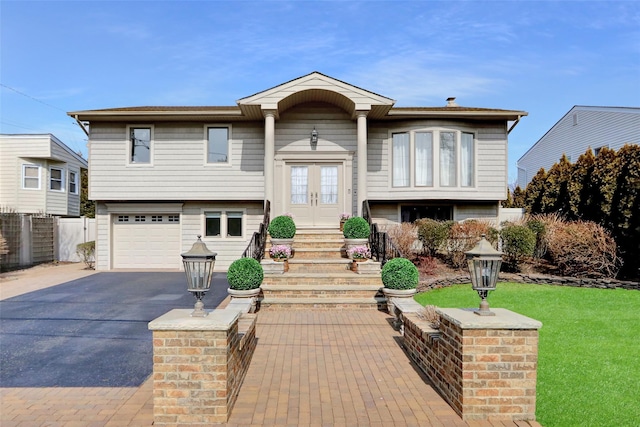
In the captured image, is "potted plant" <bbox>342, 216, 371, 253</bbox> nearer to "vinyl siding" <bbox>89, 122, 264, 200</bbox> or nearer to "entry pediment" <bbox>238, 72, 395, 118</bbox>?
"entry pediment" <bbox>238, 72, 395, 118</bbox>

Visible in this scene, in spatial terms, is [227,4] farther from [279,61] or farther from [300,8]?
[279,61]

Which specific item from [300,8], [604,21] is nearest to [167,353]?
[300,8]

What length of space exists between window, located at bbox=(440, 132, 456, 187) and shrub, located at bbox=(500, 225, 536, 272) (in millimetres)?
2625

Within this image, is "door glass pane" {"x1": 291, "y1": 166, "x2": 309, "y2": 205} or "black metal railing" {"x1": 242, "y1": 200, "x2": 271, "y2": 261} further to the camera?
"door glass pane" {"x1": 291, "y1": 166, "x2": 309, "y2": 205}

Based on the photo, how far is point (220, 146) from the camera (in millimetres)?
14180

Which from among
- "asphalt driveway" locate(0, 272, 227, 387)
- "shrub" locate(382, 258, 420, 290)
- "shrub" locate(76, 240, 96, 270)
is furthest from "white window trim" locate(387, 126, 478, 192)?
"shrub" locate(76, 240, 96, 270)

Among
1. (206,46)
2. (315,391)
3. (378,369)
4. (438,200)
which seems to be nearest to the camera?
(315,391)

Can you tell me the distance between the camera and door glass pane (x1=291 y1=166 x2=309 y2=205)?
537 inches

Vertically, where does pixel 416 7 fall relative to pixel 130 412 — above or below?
above

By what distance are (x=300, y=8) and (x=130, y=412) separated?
33.1 ft

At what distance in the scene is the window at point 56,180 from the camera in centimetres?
2161

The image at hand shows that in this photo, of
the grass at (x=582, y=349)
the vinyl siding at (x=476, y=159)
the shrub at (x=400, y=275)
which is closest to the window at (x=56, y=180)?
the vinyl siding at (x=476, y=159)

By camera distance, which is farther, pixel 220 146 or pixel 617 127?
pixel 617 127

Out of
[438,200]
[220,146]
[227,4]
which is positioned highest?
[227,4]
